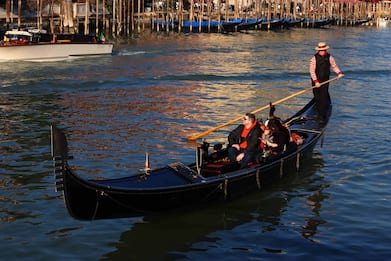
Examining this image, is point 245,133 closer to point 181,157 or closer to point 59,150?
point 181,157

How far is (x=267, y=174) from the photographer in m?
9.94

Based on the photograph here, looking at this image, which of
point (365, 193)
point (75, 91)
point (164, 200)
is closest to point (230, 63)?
point (75, 91)

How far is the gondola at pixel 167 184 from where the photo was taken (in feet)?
24.7

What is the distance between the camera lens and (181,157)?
12766 mm

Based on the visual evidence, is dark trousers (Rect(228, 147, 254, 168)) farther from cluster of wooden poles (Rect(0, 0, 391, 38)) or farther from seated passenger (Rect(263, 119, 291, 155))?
cluster of wooden poles (Rect(0, 0, 391, 38))

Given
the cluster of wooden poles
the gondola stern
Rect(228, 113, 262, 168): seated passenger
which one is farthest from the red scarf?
the cluster of wooden poles

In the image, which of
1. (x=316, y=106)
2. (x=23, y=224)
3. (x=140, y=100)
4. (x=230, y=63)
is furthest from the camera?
(x=230, y=63)

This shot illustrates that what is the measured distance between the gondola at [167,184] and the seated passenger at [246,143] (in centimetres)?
11

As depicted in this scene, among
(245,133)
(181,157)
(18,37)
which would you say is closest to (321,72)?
(181,157)

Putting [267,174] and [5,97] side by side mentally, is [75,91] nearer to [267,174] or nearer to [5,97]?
[5,97]

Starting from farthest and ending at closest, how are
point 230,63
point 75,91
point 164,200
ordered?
point 230,63 → point 75,91 → point 164,200

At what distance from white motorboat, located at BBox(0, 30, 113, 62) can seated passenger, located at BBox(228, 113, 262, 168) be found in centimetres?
1839

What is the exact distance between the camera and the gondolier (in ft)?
44.0

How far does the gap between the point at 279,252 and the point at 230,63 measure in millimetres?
21402
